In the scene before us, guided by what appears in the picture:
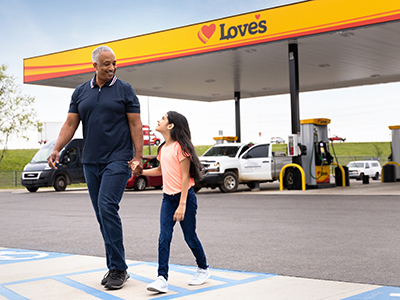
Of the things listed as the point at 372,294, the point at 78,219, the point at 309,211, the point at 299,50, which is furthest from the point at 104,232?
the point at 299,50

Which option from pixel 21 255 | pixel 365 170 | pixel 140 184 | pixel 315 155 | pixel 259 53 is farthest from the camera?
pixel 365 170

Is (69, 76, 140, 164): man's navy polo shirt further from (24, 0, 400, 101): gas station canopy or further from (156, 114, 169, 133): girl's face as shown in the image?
(24, 0, 400, 101): gas station canopy

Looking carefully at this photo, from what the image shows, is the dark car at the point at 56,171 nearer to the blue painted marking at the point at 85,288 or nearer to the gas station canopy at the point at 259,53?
the gas station canopy at the point at 259,53

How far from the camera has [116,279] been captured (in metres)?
4.94

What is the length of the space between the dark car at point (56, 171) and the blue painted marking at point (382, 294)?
2172 centimetres

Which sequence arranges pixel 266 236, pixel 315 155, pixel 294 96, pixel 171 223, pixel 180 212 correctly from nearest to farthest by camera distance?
1. pixel 180 212
2. pixel 171 223
3. pixel 266 236
4. pixel 294 96
5. pixel 315 155

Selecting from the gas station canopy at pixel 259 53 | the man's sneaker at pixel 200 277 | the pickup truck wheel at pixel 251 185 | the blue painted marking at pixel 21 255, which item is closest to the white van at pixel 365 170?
the gas station canopy at pixel 259 53

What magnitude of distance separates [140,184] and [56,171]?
15.1 ft

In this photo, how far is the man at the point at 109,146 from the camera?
16.3 ft

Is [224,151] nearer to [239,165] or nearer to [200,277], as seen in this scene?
[239,165]

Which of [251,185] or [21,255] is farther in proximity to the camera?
[251,185]

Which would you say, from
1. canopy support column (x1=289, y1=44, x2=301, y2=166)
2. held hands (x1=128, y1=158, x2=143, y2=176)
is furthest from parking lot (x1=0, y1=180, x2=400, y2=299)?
canopy support column (x1=289, y1=44, x2=301, y2=166)

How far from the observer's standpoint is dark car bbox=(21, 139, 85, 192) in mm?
25422

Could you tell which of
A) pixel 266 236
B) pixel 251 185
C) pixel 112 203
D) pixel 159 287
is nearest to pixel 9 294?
pixel 112 203
